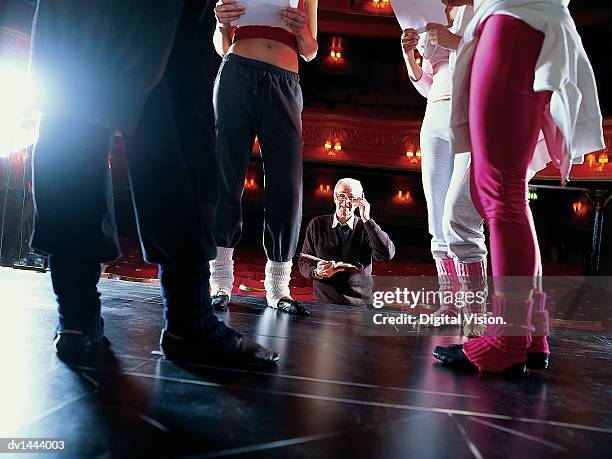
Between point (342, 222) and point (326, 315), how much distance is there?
1.31 m

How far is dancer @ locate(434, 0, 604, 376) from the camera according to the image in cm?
96

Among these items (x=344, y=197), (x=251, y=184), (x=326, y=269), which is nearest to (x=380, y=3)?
(x=251, y=184)

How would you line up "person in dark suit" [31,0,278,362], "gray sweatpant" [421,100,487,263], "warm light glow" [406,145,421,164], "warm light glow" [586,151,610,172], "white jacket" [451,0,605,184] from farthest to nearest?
"warm light glow" [406,145,421,164]
"warm light glow" [586,151,610,172]
"gray sweatpant" [421,100,487,263]
"white jacket" [451,0,605,184]
"person in dark suit" [31,0,278,362]

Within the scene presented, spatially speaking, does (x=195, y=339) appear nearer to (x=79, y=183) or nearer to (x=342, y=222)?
(x=79, y=183)

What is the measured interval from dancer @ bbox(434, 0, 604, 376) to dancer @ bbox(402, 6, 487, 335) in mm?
264

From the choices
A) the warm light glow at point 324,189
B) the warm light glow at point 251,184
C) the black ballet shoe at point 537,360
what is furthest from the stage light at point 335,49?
the black ballet shoe at point 537,360

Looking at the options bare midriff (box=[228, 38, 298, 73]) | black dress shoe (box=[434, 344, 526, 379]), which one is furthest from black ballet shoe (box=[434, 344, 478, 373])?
bare midriff (box=[228, 38, 298, 73])

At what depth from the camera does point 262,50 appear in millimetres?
1604

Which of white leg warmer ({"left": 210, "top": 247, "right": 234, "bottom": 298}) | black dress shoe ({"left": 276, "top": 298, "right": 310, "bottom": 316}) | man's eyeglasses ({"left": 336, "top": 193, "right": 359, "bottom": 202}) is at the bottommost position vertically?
black dress shoe ({"left": 276, "top": 298, "right": 310, "bottom": 316})

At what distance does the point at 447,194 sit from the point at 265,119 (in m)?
0.63

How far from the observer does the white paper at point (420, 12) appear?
4.54 feet

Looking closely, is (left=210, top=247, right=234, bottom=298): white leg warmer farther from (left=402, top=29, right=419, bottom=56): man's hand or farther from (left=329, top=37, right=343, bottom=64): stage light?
(left=329, top=37, right=343, bottom=64): stage light

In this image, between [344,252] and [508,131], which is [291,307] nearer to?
[508,131]

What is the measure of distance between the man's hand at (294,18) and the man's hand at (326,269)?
4.64 ft
